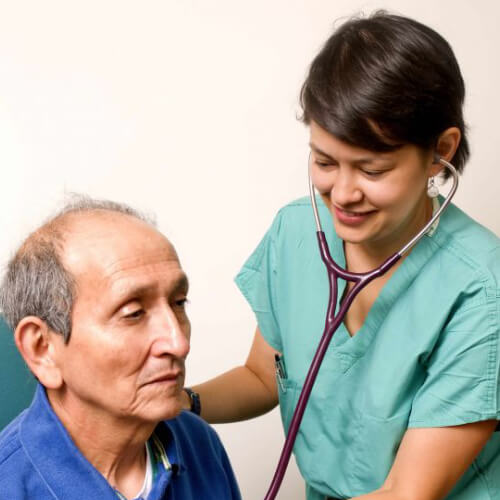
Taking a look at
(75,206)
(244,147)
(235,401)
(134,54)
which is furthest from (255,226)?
(75,206)

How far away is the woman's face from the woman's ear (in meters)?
0.03

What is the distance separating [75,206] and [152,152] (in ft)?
3.20

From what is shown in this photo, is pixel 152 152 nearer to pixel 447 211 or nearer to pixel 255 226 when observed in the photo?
pixel 255 226

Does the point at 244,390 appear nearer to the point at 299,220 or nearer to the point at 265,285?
the point at 265,285

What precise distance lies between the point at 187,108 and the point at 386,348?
104 centimetres

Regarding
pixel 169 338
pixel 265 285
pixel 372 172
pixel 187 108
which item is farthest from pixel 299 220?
pixel 187 108

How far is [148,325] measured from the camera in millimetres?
1155

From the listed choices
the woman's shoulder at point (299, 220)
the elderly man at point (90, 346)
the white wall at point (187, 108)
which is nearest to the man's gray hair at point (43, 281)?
the elderly man at point (90, 346)

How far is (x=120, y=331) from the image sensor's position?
1129 millimetres

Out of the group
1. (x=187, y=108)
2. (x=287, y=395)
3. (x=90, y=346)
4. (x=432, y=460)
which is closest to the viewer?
(x=90, y=346)

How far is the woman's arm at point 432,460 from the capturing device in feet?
4.11

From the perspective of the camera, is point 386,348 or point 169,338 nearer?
point 169,338

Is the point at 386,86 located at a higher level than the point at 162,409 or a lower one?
higher

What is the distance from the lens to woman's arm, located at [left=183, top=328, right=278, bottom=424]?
1.55 meters
